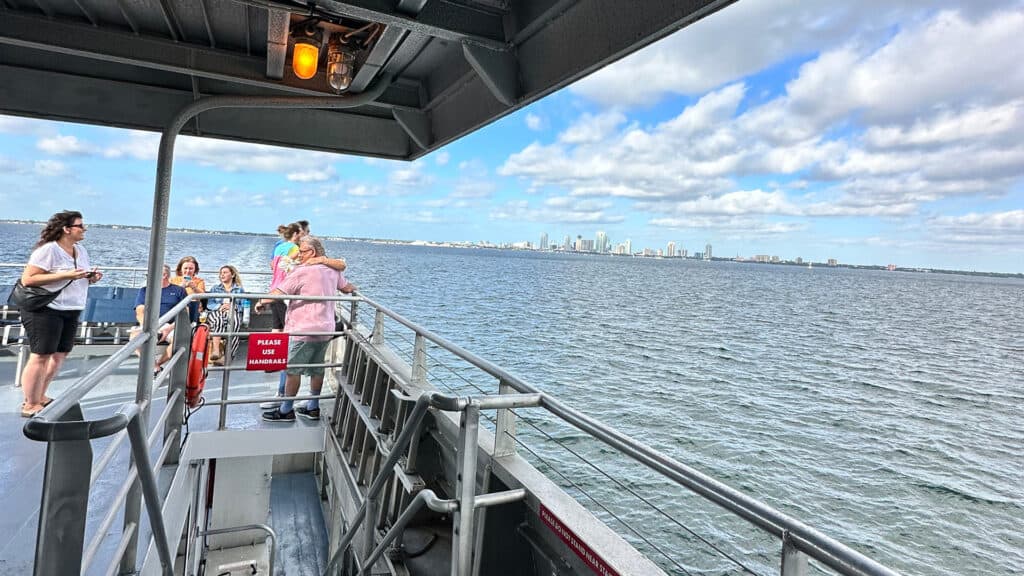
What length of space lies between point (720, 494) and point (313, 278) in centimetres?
478

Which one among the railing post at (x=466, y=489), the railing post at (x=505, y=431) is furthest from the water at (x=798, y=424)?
the railing post at (x=505, y=431)

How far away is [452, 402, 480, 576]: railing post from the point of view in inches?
93.2

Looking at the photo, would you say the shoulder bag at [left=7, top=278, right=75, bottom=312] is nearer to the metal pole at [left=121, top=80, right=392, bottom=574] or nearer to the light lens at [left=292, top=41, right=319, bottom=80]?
the metal pole at [left=121, top=80, right=392, bottom=574]

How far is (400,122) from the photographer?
4262 mm

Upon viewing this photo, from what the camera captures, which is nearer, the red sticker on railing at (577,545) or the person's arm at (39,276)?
the red sticker on railing at (577,545)

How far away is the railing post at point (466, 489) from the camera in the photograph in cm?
237

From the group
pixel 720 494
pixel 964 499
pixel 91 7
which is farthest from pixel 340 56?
pixel 964 499

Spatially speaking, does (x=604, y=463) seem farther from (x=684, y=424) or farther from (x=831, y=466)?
(x=831, y=466)

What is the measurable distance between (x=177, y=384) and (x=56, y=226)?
5.46ft

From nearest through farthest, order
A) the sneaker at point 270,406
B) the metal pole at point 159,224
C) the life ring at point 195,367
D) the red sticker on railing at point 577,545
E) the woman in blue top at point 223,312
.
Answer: the red sticker on railing at point 577,545 < the metal pole at point 159,224 < the life ring at point 195,367 < the sneaker at point 270,406 < the woman in blue top at point 223,312

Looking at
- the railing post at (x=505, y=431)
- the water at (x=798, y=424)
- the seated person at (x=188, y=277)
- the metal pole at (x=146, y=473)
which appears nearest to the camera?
the metal pole at (x=146, y=473)

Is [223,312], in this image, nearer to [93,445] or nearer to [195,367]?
[93,445]

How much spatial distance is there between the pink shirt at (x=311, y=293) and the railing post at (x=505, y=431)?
3.18 m

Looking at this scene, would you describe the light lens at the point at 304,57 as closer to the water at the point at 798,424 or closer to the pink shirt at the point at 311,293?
the water at the point at 798,424
